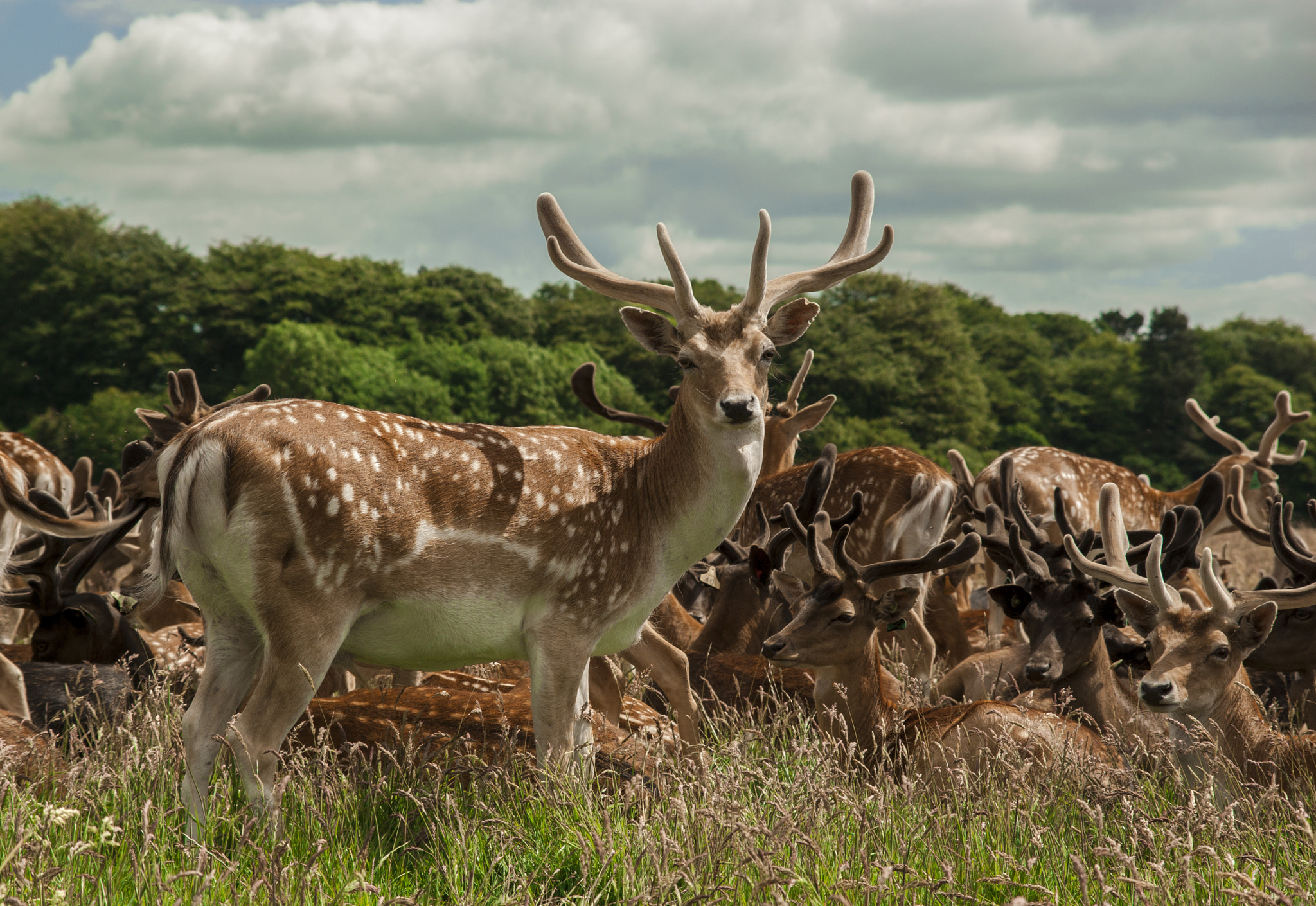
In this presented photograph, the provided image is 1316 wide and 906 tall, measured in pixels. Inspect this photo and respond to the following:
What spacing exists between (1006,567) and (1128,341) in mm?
53326

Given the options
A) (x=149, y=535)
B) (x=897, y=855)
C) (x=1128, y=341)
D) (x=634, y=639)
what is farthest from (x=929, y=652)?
(x=1128, y=341)

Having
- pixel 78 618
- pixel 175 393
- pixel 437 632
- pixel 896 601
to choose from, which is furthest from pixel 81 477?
pixel 896 601

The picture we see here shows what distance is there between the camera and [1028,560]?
511 cm

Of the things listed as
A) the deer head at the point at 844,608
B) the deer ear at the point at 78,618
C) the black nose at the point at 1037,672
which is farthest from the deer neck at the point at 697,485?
the deer ear at the point at 78,618

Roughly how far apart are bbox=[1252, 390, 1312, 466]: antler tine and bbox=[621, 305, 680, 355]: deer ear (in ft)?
23.6

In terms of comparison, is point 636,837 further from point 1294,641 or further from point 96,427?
point 96,427

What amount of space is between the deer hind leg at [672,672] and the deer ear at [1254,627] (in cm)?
197

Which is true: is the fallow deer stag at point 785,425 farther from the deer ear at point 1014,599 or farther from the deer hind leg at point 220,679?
the deer hind leg at point 220,679

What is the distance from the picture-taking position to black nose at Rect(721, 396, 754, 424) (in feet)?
12.1

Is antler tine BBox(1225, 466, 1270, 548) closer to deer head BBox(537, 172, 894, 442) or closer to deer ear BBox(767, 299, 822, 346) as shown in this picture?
deer head BBox(537, 172, 894, 442)

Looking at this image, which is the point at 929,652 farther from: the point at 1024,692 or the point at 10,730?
the point at 10,730

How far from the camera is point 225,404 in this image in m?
5.19

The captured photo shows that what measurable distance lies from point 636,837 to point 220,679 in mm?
1384

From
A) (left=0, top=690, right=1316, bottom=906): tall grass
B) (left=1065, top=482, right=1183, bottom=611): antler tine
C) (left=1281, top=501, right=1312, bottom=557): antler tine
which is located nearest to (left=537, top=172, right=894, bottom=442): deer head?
(left=0, top=690, right=1316, bottom=906): tall grass
